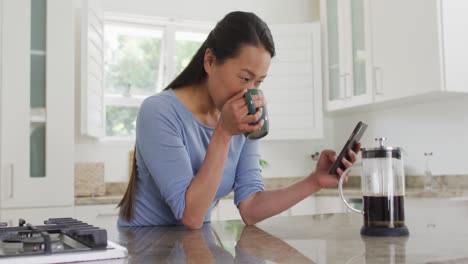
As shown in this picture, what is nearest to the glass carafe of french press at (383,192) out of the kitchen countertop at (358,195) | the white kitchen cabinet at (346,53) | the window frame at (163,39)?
the kitchen countertop at (358,195)

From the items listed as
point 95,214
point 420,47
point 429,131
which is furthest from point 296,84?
point 95,214

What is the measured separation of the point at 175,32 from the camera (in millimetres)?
4117

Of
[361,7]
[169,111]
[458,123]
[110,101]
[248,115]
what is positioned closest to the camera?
[248,115]

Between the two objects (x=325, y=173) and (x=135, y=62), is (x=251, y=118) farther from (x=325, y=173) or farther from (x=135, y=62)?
(x=135, y=62)

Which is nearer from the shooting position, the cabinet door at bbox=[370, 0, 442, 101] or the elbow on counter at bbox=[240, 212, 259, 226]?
the elbow on counter at bbox=[240, 212, 259, 226]

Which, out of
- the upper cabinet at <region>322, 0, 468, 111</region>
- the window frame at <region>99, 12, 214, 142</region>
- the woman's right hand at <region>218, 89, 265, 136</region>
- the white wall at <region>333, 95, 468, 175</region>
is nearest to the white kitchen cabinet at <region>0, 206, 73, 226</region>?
the window frame at <region>99, 12, 214, 142</region>

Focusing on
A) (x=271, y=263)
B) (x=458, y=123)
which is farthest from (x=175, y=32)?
(x=271, y=263)

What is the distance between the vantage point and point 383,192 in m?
1.12

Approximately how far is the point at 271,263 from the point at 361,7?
10.3ft

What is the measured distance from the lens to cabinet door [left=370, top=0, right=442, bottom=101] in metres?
3.02

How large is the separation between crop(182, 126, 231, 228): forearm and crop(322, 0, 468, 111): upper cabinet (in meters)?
2.07

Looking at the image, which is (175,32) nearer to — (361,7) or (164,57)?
(164,57)

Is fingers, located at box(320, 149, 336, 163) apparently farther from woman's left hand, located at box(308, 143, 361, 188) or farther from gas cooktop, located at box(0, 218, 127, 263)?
gas cooktop, located at box(0, 218, 127, 263)

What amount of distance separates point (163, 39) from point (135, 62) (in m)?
0.28
